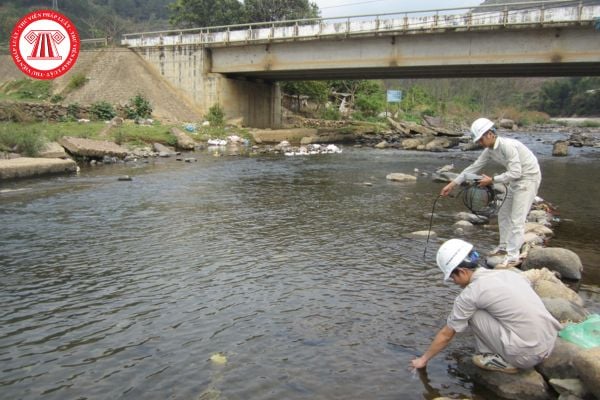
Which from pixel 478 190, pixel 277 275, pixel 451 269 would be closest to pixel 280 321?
pixel 277 275

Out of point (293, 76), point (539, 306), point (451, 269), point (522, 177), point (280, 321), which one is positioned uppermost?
point (293, 76)

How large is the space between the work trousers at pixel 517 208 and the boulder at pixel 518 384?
11.3 feet

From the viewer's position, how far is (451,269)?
4.42 metres

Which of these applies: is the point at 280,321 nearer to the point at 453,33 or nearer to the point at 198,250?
the point at 198,250

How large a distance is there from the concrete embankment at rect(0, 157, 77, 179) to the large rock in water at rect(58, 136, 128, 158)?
2.30 metres

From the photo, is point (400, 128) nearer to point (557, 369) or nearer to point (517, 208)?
point (517, 208)

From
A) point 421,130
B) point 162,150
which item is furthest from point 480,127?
point 421,130

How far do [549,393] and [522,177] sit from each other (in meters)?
3.96

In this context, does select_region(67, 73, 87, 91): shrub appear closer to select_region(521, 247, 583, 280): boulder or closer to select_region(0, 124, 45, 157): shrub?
select_region(0, 124, 45, 157): shrub

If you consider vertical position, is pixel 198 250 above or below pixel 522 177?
below

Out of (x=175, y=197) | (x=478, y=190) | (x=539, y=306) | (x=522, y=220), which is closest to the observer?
(x=539, y=306)

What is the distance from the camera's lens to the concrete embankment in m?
16.3

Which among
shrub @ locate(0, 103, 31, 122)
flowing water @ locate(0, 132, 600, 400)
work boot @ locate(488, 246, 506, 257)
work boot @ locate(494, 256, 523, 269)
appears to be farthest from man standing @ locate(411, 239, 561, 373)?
shrub @ locate(0, 103, 31, 122)

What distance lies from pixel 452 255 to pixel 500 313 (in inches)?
24.5
